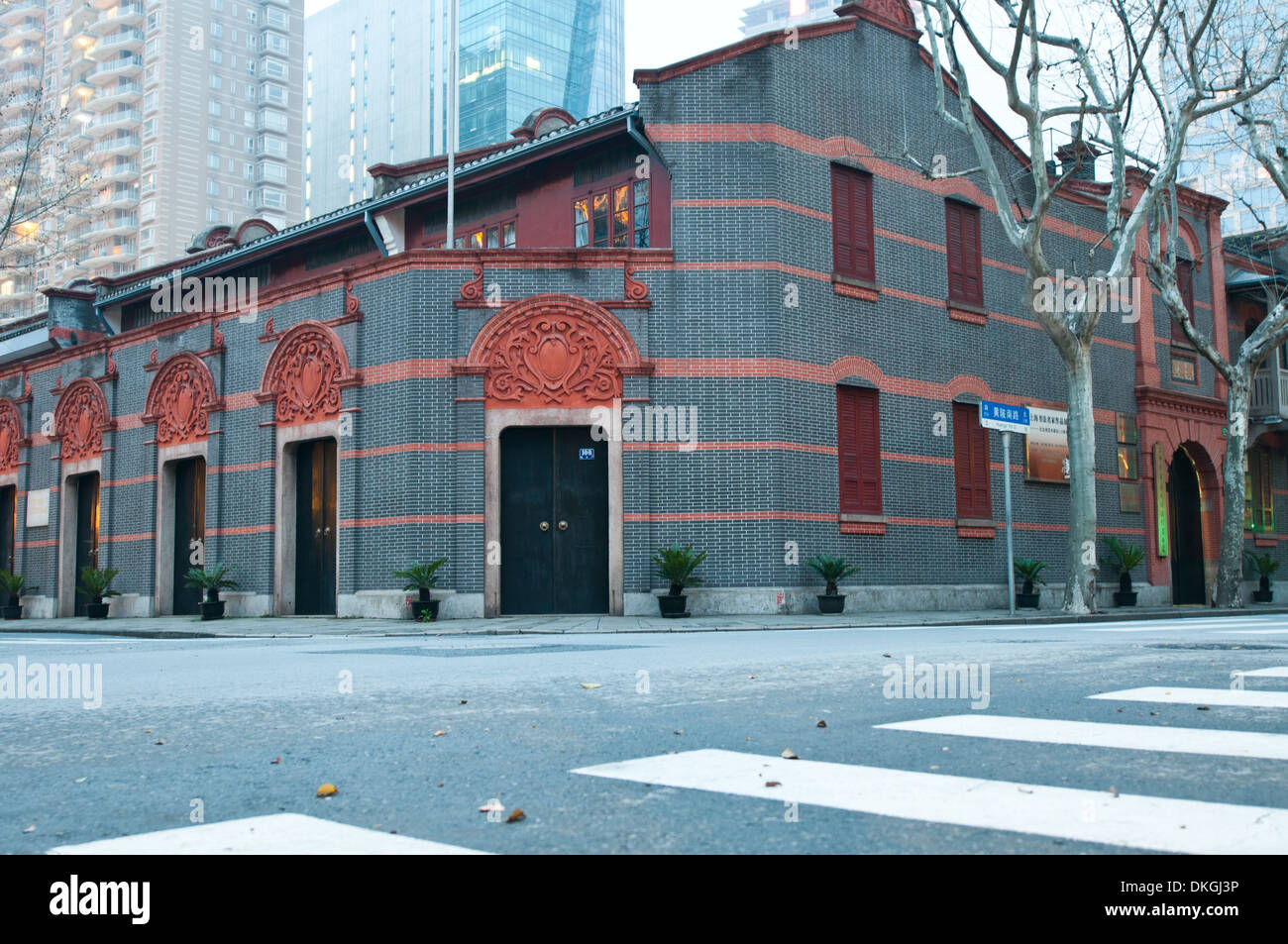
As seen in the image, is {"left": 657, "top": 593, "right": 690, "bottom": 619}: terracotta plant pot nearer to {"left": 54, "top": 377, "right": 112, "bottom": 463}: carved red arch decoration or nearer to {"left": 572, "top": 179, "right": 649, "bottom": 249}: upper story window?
{"left": 572, "top": 179, "right": 649, "bottom": 249}: upper story window

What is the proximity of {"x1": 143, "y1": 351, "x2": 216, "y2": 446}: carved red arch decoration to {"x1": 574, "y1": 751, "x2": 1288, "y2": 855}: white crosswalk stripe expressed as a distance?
70.6 feet

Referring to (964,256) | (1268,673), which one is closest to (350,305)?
(964,256)

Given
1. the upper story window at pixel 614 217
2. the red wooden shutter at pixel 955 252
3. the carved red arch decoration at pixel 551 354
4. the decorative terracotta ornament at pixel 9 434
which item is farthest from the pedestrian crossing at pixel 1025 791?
the decorative terracotta ornament at pixel 9 434

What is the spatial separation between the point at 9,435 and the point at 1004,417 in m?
26.2

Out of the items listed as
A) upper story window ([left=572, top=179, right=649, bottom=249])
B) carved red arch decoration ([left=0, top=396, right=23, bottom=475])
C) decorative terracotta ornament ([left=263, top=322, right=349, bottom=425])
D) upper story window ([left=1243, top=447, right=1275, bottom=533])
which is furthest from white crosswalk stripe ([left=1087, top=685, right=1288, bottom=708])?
carved red arch decoration ([left=0, top=396, right=23, bottom=475])

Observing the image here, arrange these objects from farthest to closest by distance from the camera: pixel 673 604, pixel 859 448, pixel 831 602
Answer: pixel 859 448 → pixel 831 602 → pixel 673 604

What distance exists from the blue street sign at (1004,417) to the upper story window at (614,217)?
22.1ft

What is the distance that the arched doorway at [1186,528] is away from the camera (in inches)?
1123

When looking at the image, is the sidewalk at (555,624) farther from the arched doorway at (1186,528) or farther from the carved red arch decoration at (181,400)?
the arched doorway at (1186,528)

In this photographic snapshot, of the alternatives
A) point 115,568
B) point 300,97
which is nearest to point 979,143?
point 115,568

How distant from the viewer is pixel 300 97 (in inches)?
3506

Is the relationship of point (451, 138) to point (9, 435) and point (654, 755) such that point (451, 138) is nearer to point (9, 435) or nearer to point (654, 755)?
point (9, 435)

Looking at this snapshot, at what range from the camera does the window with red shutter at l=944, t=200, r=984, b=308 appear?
75.8 feet

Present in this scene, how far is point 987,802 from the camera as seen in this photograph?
327 centimetres
